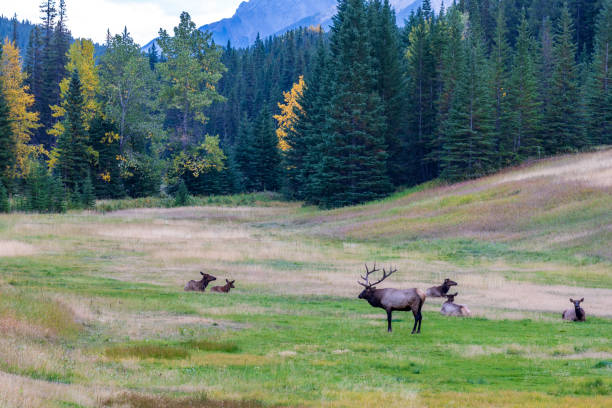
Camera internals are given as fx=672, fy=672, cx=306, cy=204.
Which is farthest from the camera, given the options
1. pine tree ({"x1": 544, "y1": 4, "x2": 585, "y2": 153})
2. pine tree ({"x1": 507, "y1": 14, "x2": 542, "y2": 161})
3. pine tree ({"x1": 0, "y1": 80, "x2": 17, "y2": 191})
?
pine tree ({"x1": 544, "y1": 4, "x2": 585, "y2": 153})

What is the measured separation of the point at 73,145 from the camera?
7275cm

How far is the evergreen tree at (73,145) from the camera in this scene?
72.4 metres

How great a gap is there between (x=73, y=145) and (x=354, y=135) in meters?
30.4

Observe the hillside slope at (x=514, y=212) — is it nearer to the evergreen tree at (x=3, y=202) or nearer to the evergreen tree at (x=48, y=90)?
the evergreen tree at (x=3, y=202)

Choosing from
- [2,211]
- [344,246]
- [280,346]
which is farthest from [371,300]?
[2,211]

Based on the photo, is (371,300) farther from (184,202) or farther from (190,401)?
(184,202)

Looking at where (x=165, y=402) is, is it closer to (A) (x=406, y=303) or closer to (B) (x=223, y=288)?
(A) (x=406, y=303)

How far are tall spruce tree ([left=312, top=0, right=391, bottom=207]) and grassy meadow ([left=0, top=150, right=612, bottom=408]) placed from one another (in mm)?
16434

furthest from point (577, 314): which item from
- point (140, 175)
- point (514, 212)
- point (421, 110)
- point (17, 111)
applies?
point (17, 111)

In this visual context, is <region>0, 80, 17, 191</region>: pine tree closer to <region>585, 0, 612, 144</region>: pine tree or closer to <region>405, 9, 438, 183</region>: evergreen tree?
<region>405, 9, 438, 183</region>: evergreen tree

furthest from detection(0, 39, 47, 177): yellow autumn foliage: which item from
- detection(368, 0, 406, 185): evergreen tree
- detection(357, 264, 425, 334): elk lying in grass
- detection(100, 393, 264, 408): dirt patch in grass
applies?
detection(100, 393, 264, 408): dirt patch in grass

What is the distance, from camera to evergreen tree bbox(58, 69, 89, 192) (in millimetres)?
72438

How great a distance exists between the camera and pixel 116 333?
17.3m

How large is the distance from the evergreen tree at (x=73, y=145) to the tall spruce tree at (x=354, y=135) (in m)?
26.0
